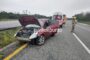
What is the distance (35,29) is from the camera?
10.1 m

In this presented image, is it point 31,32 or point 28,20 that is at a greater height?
point 28,20

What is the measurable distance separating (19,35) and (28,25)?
1.36 m

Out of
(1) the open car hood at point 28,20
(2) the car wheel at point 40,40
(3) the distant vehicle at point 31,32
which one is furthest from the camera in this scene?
(1) the open car hood at point 28,20

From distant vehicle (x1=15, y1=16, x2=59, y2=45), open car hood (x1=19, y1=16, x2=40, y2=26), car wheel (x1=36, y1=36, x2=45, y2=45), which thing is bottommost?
car wheel (x1=36, y1=36, x2=45, y2=45)

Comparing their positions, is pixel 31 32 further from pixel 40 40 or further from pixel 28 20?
pixel 28 20

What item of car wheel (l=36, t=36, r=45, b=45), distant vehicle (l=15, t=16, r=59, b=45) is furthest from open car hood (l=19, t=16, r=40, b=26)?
car wheel (l=36, t=36, r=45, b=45)

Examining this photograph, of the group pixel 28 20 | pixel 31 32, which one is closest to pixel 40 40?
pixel 31 32

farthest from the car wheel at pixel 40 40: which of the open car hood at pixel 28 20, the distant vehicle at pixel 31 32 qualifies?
the open car hood at pixel 28 20

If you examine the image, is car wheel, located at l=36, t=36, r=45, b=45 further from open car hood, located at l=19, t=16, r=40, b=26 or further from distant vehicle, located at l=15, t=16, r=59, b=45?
open car hood, located at l=19, t=16, r=40, b=26

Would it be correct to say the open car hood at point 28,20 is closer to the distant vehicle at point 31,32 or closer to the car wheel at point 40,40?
the distant vehicle at point 31,32

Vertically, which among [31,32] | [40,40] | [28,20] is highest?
[28,20]

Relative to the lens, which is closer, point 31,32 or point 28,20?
point 31,32

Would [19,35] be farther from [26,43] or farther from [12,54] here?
[12,54]

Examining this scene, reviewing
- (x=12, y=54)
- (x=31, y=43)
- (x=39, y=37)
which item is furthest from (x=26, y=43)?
(x=12, y=54)
